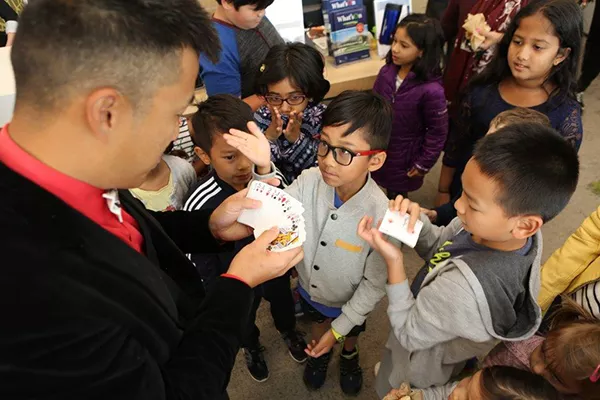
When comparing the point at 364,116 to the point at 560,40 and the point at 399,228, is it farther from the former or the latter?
the point at 560,40

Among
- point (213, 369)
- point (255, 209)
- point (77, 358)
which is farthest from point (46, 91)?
point (255, 209)

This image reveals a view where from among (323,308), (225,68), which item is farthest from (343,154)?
(225,68)

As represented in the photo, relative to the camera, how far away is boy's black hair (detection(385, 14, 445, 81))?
2350mm

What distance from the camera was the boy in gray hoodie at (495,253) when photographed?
120 centimetres

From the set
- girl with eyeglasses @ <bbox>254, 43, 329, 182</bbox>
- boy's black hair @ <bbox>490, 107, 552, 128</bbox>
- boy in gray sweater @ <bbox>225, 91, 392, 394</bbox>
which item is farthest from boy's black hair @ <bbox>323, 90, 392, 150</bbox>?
boy's black hair @ <bbox>490, 107, 552, 128</bbox>

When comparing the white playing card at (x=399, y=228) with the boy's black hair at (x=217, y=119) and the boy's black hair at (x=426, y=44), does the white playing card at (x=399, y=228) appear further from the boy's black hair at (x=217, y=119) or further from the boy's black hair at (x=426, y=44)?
the boy's black hair at (x=426, y=44)

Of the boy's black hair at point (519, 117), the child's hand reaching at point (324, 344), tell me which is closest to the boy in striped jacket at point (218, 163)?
the child's hand reaching at point (324, 344)

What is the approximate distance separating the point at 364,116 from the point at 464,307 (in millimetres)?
770

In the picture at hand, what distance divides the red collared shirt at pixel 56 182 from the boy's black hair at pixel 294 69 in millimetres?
1328

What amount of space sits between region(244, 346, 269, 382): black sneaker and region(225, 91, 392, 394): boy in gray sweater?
2.24 feet

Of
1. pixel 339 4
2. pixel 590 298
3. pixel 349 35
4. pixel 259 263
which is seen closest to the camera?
pixel 259 263

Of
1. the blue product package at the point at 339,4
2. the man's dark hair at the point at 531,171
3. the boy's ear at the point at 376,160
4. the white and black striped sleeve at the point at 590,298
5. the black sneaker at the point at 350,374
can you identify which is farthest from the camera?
the blue product package at the point at 339,4

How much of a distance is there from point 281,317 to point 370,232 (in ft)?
3.18

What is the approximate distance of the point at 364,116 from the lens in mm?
1544
